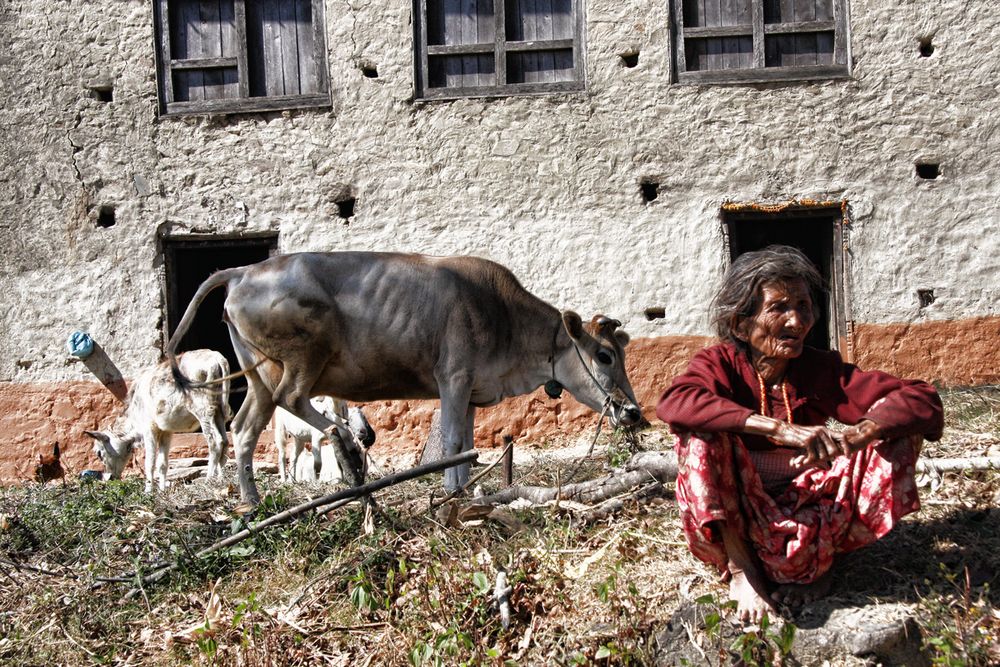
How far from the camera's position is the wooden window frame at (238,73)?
10.5 metres

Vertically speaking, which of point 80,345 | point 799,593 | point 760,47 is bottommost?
point 799,593

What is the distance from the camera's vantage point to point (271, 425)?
417 inches

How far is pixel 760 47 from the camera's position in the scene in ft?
33.4

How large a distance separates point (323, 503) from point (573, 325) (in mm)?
2978

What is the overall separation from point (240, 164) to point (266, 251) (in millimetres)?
980

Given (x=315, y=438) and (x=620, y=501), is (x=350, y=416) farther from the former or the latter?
(x=620, y=501)

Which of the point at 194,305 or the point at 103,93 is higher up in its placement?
the point at 103,93

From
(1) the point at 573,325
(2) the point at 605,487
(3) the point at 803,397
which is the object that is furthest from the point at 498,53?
(3) the point at 803,397

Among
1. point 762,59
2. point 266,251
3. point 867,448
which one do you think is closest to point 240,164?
point 266,251

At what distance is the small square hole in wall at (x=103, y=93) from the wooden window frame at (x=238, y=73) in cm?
52

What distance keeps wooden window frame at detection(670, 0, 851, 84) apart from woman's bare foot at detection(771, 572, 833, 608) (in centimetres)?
726

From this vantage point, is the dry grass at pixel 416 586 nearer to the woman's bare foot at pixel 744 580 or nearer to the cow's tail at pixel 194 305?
the woman's bare foot at pixel 744 580

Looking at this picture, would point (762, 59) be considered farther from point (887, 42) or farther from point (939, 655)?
point (939, 655)

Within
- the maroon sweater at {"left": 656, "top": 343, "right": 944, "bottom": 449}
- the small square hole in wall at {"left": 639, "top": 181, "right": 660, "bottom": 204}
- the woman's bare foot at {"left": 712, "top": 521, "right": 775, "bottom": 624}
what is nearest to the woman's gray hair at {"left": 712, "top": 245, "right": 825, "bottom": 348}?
the maroon sweater at {"left": 656, "top": 343, "right": 944, "bottom": 449}
